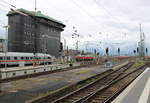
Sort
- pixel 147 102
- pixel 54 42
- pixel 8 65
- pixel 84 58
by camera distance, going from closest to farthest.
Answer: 1. pixel 147 102
2. pixel 8 65
3. pixel 84 58
4. pixel 54 42

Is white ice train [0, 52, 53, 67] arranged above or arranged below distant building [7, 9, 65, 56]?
below

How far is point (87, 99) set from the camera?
10609 mm

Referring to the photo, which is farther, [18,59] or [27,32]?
[27,32]

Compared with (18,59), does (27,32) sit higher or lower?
higher

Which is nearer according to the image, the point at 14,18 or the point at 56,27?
the point at 14,18

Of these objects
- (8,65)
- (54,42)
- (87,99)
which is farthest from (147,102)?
(54,42)

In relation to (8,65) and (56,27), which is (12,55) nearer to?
(8,65)

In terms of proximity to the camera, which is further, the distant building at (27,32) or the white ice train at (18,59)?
the distant building at (27,32)

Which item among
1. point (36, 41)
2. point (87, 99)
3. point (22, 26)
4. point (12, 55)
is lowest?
point (87, 99)

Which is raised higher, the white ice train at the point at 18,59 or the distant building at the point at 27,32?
the distant building at the point at 27,32

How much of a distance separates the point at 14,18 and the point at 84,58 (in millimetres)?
37381

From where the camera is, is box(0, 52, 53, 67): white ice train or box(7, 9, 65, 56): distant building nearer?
box(0, 52, 53, 67): white ice train

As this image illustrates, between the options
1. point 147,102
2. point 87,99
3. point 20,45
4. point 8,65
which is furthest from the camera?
point 20,45

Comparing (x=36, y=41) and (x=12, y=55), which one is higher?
(x=36, y=41)
